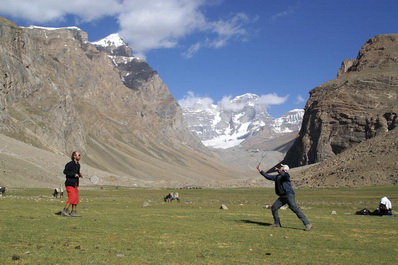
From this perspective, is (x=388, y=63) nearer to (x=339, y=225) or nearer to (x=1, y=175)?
(x=1, y=175)

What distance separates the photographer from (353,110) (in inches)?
6629

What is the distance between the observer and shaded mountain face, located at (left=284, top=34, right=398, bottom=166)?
16238 centimetres

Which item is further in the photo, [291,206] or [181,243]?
[291,206]

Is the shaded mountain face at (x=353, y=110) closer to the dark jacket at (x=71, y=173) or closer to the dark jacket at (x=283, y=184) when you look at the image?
the dark jacket at (x=283, y=184)

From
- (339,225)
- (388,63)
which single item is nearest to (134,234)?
(339,225)

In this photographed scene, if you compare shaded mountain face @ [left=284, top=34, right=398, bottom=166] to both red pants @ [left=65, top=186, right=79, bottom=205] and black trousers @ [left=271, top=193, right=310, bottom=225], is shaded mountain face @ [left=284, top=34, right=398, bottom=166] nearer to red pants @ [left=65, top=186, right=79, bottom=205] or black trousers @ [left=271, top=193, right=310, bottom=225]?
black trousers @ [left=271, top=193, right=310, bottom=225]

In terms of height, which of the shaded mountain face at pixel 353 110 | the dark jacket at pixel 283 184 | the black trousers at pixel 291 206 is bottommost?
the black trousers at pixel 291 206

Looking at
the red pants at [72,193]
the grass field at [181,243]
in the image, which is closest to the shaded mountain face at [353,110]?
the grass field at [181,243]

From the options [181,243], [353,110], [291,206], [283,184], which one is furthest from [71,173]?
[353,110]

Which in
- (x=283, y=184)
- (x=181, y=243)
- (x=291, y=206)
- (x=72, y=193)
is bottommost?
(x=181, y=243)

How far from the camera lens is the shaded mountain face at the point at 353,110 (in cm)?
16238

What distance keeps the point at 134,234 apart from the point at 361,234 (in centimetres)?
1005

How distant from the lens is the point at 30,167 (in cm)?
12225

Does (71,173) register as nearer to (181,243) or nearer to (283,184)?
(181,243)
